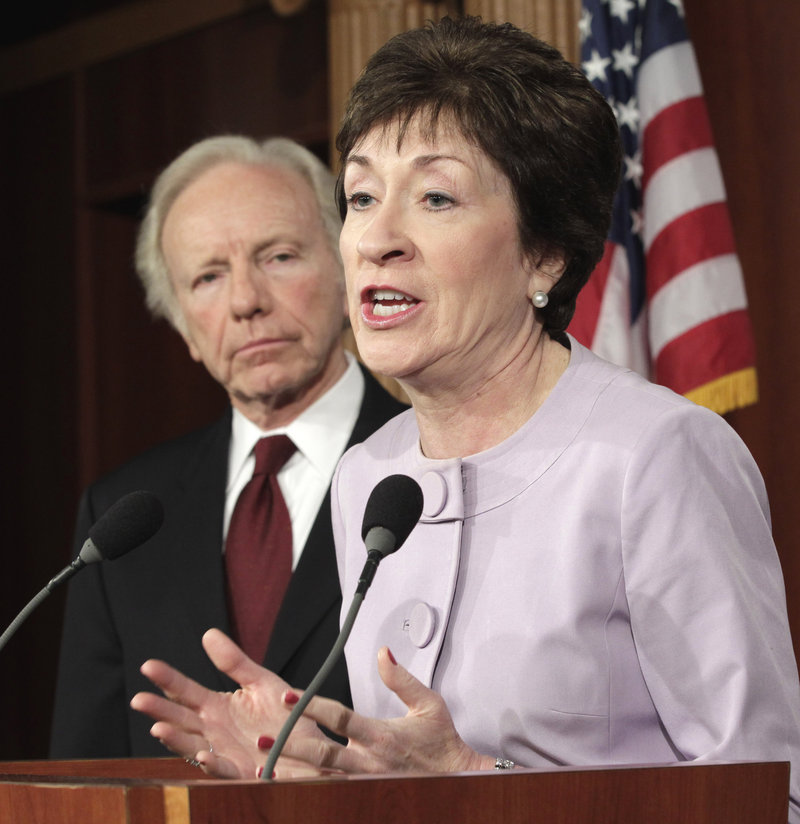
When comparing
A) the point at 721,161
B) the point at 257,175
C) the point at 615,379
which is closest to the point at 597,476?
the point at 615,379

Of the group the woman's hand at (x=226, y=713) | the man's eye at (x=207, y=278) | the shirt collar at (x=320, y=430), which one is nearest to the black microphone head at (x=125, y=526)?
the woman's hand at (x=226, y=713)

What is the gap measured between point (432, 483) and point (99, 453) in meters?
3.52

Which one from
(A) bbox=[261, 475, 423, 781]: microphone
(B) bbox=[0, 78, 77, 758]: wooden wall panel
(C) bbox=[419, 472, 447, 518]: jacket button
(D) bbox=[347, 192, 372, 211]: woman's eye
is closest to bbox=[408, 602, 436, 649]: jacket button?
(C) bbox=[419, 472, 447, 518]: jacket button

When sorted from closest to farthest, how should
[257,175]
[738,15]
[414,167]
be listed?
1. [414,167]
2. [257,175]
3. [738,15]

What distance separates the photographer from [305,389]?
2854 mm

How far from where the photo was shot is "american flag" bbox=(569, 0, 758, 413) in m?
3.00

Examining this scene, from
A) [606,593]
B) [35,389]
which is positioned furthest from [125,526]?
[35,389]

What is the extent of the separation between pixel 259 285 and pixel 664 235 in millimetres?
965

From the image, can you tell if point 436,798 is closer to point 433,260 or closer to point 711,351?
point 433,260

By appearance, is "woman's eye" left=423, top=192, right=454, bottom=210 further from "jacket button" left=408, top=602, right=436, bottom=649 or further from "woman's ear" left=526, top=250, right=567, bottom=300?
"jacket button" left=408, top=602, right=436, bottom=649

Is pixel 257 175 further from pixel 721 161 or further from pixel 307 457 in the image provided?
pixel 721 161

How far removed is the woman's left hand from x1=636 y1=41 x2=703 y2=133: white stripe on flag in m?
2.07

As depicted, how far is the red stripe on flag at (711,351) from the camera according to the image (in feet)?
9.80

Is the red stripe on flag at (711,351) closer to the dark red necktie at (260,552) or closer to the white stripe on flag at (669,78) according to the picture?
the white stripe on flag at (669,78)
